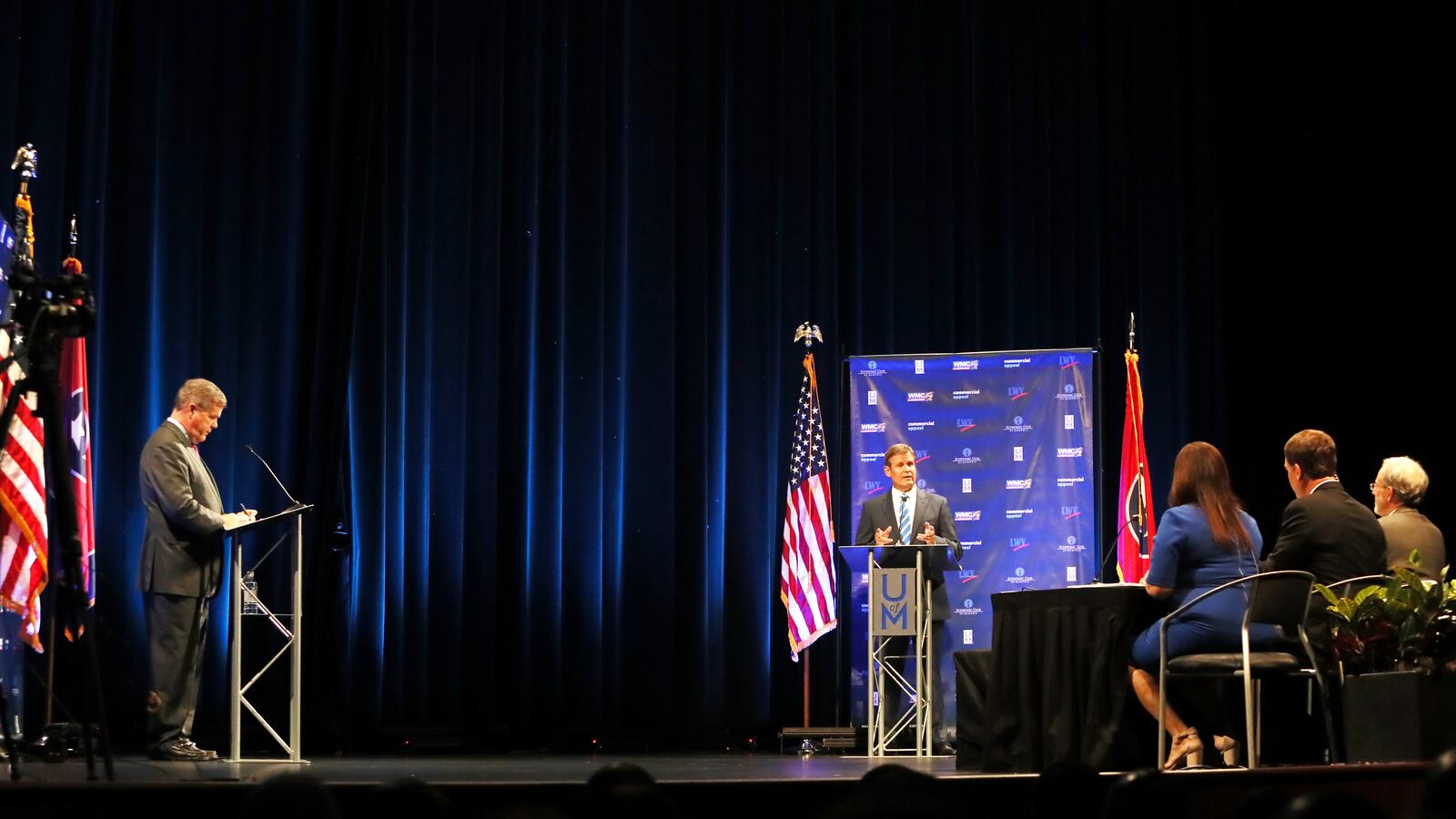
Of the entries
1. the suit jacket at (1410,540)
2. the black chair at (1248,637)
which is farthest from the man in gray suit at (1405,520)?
the black chair at (1248,637)

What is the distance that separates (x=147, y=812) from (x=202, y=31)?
5909 millimetres

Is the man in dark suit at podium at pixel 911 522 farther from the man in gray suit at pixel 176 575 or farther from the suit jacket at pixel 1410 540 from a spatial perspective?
the man in gray suit at pixel 176 575

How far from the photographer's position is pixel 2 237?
586cm

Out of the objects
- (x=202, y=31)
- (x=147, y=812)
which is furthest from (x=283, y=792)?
(x=202, y=31)

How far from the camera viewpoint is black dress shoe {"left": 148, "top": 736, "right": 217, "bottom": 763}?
5.86 m

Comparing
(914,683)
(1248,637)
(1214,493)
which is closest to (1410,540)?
(1214,493)

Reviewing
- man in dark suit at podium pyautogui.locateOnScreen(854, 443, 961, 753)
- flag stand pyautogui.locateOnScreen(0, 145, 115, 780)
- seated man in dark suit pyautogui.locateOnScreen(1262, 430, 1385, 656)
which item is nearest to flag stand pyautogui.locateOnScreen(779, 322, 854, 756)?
man in dark suit at podium pyautogui.locateOnScreen(854, 443, 961, 753)

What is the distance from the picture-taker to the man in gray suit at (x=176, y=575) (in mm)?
5961

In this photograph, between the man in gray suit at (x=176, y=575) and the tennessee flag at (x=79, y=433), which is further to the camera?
the tennessee flag at (x=79, y=433)

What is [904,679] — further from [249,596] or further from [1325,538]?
[249,596]

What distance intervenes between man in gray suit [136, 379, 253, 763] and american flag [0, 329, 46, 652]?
0.40m

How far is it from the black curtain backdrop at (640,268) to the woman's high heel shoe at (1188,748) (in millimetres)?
3092

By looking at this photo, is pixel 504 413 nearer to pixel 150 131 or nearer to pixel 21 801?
pixel 150 131

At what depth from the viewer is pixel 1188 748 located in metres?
5.26
